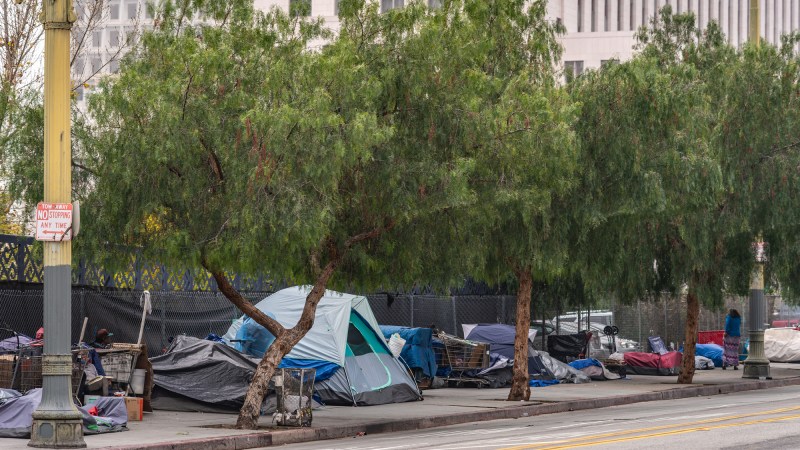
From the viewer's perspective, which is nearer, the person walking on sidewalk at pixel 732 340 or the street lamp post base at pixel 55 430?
the street lamp post base at pixel 55 430

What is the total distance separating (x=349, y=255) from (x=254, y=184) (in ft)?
9.84

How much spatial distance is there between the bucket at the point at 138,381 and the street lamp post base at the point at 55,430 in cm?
504

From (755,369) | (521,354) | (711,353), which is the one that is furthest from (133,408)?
(711,353)

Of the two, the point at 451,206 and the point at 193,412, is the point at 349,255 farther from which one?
the point at 193,412

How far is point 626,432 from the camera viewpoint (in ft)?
58.4

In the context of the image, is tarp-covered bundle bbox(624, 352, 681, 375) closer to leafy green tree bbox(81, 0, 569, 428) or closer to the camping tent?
the camping tent

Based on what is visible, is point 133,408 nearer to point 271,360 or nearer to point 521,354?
point 271,360

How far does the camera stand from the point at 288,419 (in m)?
18.8

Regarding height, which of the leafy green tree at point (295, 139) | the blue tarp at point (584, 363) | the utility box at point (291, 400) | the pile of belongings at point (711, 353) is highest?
the leafy green tree at point (295, 139)

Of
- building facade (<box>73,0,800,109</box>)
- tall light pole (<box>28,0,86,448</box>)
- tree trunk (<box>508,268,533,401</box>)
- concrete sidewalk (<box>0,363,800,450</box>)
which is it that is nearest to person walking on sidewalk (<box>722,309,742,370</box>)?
concrete sidewalk (<box>0,363,800,450</box>)

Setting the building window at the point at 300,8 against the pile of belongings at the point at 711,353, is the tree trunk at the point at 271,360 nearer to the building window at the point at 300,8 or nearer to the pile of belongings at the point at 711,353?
the building window at the point at 300,8

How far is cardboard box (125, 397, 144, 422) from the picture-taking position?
19.2 metres

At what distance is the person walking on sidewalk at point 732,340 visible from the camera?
117 feet

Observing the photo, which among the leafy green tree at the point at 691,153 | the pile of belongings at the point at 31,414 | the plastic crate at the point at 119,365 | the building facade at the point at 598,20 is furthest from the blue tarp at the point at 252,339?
the building facade at the point at 598,20
